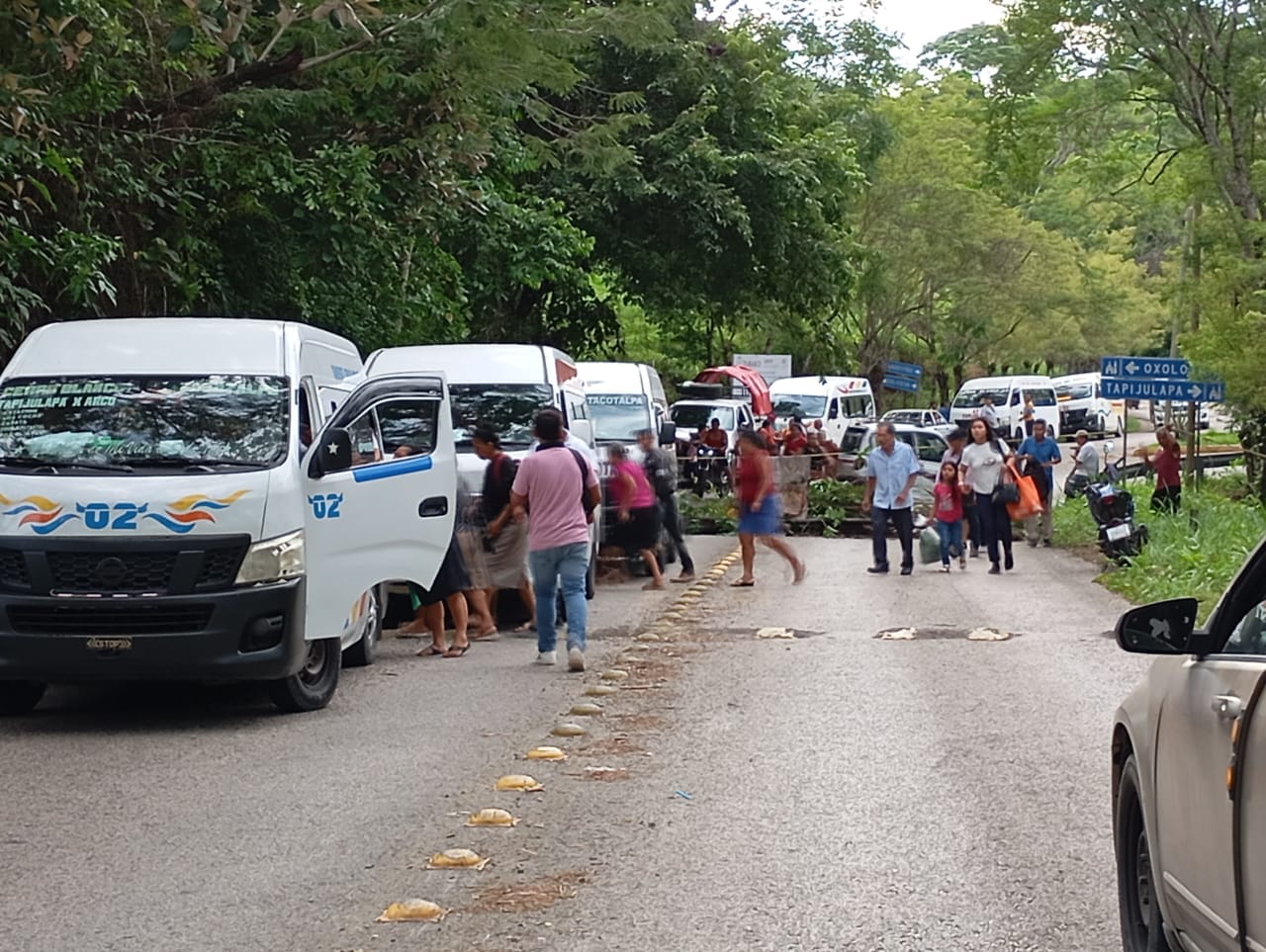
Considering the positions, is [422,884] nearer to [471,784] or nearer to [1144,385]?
[471,784]

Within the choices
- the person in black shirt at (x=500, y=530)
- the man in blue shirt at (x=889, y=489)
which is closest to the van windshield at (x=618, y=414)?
the man in blue shirt at (x=889, y=489)

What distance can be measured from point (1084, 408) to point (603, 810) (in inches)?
2215

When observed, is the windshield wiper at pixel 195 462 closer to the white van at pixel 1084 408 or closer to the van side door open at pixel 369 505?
the van side door open at pixel 369 505

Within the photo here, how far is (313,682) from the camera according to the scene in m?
10.8

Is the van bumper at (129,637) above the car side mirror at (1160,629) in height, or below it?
below

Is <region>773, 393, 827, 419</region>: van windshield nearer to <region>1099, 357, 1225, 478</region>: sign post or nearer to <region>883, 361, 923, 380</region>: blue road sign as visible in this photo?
<region>883, 361, 923, 380</region>: blue road sign

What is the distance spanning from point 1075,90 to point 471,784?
20.9 meters

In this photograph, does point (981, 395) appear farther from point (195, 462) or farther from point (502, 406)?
point (195, 462)

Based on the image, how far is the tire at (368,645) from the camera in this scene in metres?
12.8

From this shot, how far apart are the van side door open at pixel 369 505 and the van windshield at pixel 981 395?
148 ft

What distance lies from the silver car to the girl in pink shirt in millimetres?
12971

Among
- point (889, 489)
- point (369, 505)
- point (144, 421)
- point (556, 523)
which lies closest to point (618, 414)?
point (889, 489)

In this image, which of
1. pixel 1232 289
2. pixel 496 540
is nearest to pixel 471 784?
pixel 496 540

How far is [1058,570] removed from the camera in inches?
839
